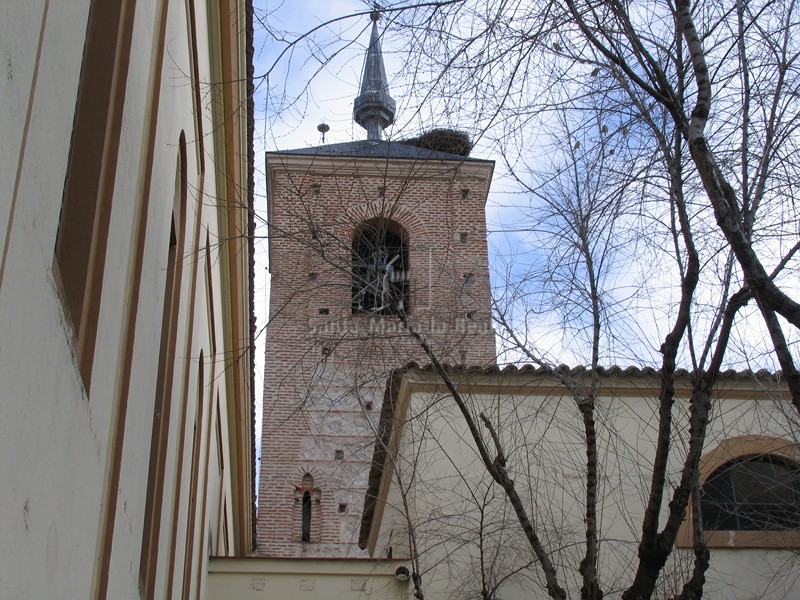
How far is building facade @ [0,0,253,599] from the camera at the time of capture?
3.12m

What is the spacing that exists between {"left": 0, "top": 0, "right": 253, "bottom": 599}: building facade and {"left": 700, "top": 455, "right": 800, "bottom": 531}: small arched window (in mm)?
5231

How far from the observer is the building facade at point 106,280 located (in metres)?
3.12

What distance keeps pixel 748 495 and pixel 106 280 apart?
8606mm

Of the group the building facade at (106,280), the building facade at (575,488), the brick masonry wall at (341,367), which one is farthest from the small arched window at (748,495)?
the building facade at (106,280)

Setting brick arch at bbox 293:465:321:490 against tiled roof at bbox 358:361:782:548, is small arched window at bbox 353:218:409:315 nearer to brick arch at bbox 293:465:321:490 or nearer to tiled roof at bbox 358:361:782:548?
tiled roof at bbox 358:361:782:548

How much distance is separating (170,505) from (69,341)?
4.50 m

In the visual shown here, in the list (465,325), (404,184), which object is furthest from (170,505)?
(404,184)

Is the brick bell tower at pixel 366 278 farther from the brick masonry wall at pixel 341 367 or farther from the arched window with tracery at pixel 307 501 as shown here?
the arched window with tracery at pixel 307 501

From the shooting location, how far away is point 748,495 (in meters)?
11.6

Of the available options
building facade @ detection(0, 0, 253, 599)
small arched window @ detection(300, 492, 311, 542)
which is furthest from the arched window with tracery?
building facade @ detection(0, 0, 253, 599)

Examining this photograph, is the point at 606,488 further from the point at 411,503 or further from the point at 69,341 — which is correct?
the point at 69,341

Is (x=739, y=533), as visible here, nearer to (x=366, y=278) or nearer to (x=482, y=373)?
(x=482, y=373)

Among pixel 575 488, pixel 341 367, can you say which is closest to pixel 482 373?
pixel 575 488

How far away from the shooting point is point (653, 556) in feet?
21.9
